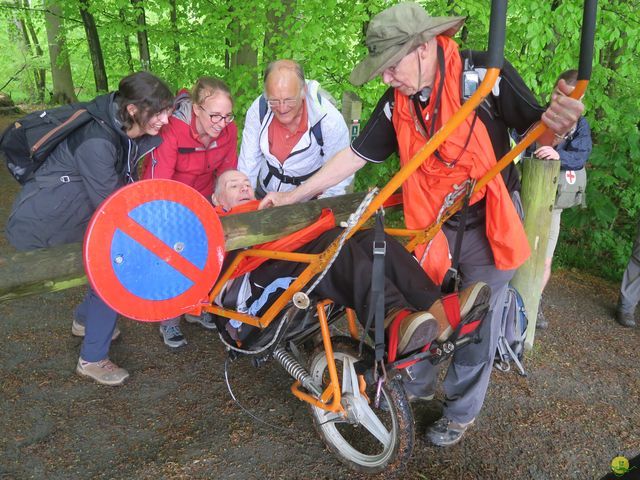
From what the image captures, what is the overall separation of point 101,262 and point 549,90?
16.2 ft

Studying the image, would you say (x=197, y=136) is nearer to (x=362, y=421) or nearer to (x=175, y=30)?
(x=362, y=421)

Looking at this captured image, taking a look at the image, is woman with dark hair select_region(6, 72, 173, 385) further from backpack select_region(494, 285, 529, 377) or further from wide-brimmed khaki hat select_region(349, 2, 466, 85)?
backpack select_region(494, 285, 529, 377)

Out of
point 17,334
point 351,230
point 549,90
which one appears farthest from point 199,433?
point 549,90

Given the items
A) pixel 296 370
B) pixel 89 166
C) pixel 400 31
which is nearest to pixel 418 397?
pixel 296 370

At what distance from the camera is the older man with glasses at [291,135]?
3314 millimetres

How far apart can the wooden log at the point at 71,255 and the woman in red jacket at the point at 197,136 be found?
2.94ft

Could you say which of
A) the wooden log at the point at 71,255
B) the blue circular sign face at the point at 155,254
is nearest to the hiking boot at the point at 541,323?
the wooden log at the point at 71,255

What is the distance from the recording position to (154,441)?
2850mm

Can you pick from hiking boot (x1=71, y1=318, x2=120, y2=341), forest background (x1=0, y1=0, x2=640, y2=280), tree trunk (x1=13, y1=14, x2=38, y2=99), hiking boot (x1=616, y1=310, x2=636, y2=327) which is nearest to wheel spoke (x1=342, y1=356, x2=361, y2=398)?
hiking boot (x1=71, y1=318, x2=120, y2=341)

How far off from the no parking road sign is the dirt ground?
0.98 m

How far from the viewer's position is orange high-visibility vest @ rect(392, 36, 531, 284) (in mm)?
2229

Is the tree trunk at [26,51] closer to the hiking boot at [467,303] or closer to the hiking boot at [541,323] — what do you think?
the hiking boot at [541,323]

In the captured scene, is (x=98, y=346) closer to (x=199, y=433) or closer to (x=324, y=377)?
(x=199, y=433)

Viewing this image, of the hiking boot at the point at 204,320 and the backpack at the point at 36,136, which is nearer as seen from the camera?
the backpack at the point at 36,136
